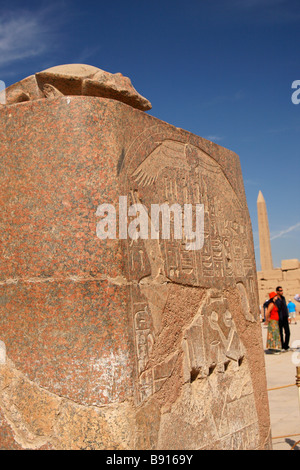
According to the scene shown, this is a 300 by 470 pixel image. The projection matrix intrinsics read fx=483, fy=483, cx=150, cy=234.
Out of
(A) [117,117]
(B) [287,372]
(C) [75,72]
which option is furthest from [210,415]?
(B) [287,372]

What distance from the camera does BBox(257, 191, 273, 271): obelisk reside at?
26.8 metres

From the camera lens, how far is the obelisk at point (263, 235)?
26.8 metres

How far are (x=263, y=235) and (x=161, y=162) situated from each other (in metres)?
25.3

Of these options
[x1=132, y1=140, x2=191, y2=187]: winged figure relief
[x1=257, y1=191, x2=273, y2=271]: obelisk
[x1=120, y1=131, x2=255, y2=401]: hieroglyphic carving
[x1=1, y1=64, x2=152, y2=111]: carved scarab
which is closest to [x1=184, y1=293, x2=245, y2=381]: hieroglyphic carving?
[x1=120, y1=131, x2=255, y2=401]: hieroglyphic carving

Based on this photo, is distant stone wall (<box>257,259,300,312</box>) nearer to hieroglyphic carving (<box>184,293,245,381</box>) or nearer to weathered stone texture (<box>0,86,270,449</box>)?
hieroglyphic carving (<box>184,293,245,381</box>)

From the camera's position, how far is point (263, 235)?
2725 cm

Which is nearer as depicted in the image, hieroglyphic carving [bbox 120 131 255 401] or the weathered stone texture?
the weathered stone texture

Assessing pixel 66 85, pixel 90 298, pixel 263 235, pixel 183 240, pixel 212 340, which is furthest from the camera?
pixel 263 235

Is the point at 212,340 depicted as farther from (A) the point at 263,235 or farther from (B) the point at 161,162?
(A) the point at 263,235

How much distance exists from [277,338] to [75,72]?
743 centimetres

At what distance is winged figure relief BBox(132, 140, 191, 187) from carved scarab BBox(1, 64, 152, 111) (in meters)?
0.40

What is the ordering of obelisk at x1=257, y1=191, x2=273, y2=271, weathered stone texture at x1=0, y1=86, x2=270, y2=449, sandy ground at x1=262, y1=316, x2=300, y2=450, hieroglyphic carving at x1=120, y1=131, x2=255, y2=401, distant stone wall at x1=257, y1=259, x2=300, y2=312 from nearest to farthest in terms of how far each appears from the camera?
weathered stone texture at x1=0, y1=86, x2=270, y2=449, hieroglyphic carving at x1=120, y1=131, x2=255, y2=401, sandy ground at x1=262, y1=316, x2=300, y2=450, distant stone wall at x1=257, y1=259, x2=300, y2=312, obelisk at x1=257, y1=191, x2=273, y2=271

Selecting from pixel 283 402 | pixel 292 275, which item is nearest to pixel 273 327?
pixel 283 402

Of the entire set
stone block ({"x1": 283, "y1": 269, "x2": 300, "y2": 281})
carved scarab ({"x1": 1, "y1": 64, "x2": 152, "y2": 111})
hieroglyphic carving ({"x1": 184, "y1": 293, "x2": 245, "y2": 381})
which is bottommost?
hieroglyphic carving ({"x1": 184, "y1": 293, "x2": 245, "y2": 381})
